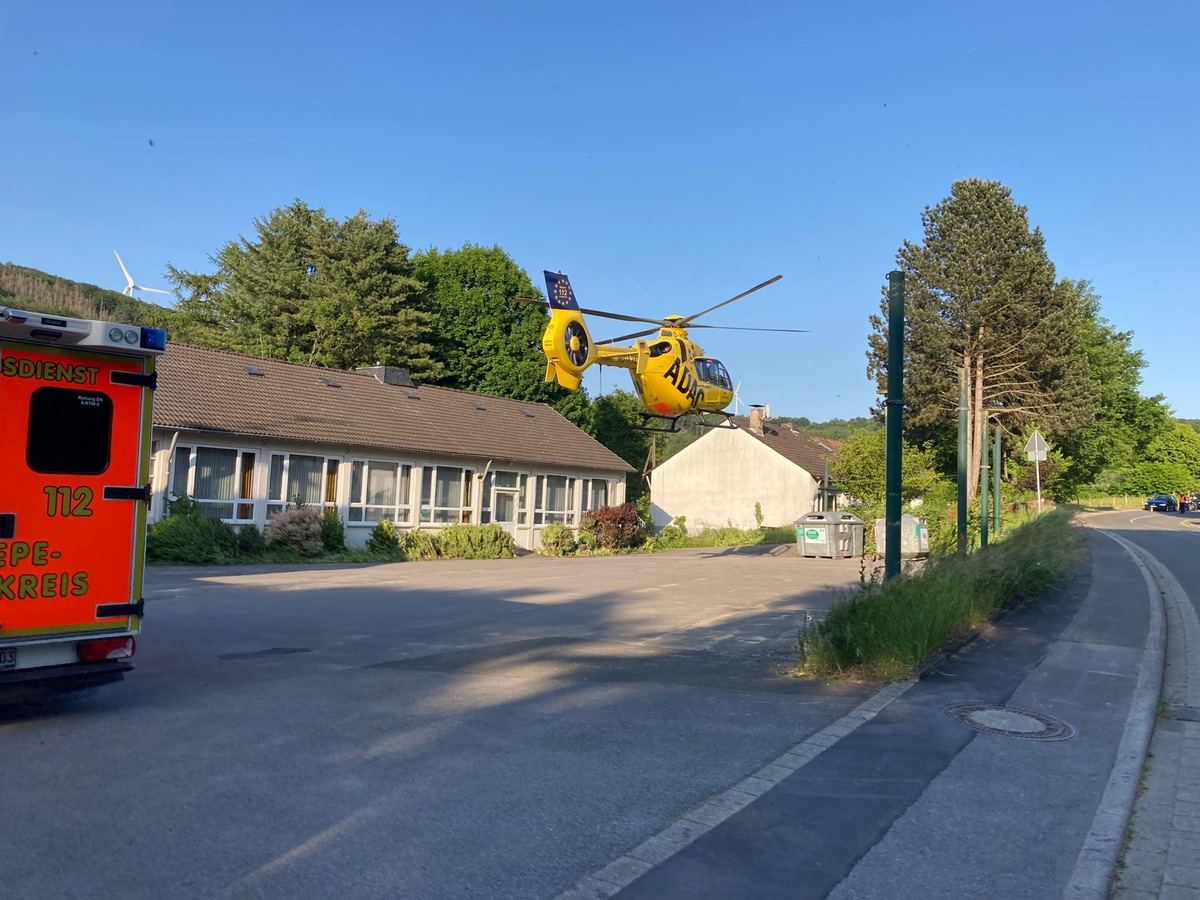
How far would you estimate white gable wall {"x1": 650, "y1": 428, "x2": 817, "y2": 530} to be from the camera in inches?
1907

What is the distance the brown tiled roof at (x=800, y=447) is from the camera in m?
49.6

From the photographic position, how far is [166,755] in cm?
601

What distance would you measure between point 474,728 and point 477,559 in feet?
70.4

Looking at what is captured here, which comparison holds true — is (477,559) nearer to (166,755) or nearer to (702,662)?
(702,662)

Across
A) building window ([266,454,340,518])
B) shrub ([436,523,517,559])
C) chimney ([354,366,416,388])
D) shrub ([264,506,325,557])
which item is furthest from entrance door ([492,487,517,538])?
shrub ([264,506,325,557])

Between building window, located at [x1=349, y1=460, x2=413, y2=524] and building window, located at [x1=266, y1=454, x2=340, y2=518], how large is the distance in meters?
0.73

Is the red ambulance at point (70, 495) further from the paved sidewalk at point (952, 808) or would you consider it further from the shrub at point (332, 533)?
the shrub at point (332, 533)

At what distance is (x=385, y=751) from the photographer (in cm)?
616

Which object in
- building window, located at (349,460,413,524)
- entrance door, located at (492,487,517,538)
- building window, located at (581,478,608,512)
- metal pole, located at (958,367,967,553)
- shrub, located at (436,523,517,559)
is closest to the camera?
metal pole, located at (958,367,967,553)

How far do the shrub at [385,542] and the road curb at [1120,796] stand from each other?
64.6 ft

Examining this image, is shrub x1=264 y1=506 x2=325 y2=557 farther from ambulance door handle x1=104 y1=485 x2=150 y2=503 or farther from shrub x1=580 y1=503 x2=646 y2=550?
ambulance door handle x1=104 y1=485 x2=150 y2=503

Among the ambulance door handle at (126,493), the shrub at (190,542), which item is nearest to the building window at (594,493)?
the shrub at (190,542)

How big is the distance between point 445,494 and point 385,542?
4.77m

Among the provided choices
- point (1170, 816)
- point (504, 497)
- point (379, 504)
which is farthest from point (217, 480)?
point (1170, 816)
